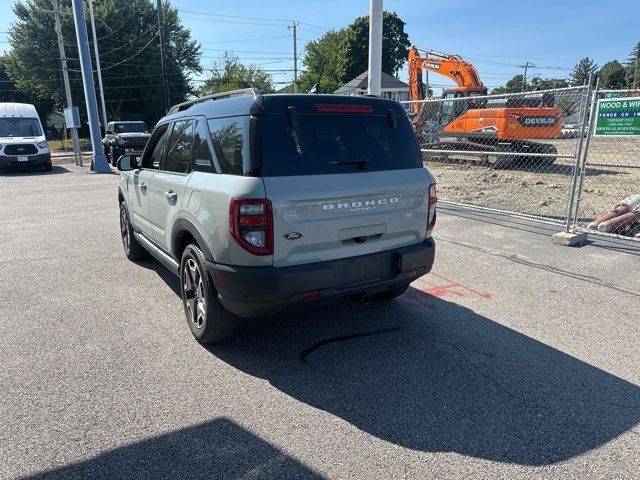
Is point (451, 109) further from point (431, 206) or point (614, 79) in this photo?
point (614, 79)

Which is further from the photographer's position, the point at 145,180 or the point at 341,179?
the point at 145,180

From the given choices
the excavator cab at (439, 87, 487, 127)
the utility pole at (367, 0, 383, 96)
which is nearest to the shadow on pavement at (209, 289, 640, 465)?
the utility pole at (367, 0, 383, 96)

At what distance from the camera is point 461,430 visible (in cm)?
284

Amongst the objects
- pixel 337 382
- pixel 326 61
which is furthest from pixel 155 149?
pixel 326 61

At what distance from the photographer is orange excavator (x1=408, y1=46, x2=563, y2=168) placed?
16188mm

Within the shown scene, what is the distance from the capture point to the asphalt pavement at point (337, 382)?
262 cm

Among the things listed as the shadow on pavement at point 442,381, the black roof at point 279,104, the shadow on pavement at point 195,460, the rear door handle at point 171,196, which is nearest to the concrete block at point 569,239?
the shadow on pavement at point 442,381

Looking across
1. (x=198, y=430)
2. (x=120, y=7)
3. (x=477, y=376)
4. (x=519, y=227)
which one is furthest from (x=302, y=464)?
(x=120, y=7)

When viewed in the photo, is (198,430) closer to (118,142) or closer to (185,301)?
(185,301)

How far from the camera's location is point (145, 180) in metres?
5.14

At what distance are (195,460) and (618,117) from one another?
22.2 feet

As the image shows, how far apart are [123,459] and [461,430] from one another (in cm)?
198

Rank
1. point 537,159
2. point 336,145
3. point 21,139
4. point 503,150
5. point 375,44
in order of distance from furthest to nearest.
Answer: point 21,139, point 537,159, point 503,150, point 375,44, point 336,145

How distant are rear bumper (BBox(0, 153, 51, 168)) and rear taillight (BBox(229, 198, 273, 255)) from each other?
19.2 meters
